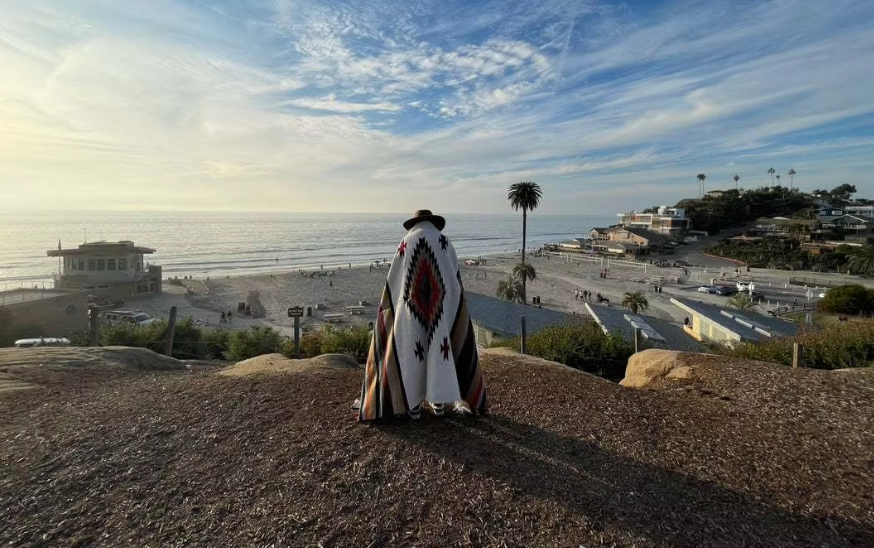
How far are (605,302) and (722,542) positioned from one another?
33.7 meters

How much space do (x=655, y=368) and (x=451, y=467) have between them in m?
4.74

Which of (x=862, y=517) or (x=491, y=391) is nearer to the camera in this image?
(x=862, y=517)

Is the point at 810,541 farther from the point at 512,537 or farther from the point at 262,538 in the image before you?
the point at 262,538

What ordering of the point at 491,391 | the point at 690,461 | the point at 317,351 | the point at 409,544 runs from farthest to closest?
the point at 317,351, the point at 491,391, the point at 690,461, the point at 409,544

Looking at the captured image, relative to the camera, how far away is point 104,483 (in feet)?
12.0

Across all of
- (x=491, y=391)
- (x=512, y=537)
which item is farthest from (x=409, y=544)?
(x=491, y=391)

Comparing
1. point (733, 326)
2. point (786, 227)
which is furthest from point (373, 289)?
point (786, 227)

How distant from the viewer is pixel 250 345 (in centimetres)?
1245

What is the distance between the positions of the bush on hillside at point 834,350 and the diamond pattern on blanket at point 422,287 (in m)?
7.27

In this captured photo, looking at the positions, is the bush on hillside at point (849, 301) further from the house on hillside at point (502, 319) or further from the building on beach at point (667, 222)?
the building on beach at point (667, 222)

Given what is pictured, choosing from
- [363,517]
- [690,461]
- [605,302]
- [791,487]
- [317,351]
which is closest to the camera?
[363,517]

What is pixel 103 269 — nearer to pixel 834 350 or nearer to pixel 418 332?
pixel 418 332

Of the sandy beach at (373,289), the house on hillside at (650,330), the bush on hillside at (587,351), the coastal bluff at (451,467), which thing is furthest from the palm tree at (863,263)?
the coastal bluff at (451,467)

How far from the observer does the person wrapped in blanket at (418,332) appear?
14.0ft
